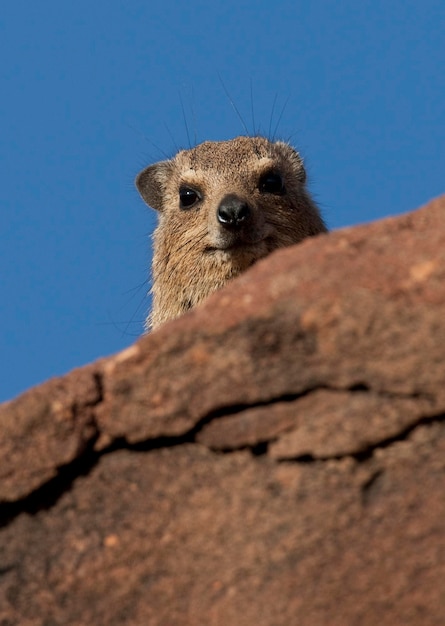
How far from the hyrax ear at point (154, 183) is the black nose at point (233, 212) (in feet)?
7.85

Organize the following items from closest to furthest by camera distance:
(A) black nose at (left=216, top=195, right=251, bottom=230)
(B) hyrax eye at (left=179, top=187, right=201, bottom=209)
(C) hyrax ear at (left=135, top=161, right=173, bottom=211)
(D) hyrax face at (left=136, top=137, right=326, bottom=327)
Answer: (A) black nose at (left=216, top=195, right=251, bottom=230), (D) hyrax face at (left=136, top=137, right=326, bottom=327), (B) hyrax eye at (left=179, top=187, right=201, bottom=209), (C) hyrax ear at (left=135, top=161, right=173, bottom=211)

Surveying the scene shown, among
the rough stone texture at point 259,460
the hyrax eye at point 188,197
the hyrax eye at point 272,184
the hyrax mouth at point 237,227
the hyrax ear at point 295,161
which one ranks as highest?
the hyrax ear at point 295,161

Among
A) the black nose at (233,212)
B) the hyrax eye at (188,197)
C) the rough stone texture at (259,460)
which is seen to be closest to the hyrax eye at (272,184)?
the hyrax eye at (188,197)

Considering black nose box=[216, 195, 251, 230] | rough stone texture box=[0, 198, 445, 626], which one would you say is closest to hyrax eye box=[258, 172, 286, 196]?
black nose box=[216, 195, 251, 230]

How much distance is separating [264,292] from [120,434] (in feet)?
2.37

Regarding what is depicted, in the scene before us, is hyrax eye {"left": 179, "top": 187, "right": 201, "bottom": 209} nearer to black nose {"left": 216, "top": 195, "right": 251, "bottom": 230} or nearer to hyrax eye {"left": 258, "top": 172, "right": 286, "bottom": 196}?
hyrax eye {"left": 258, "top": 172, "right": 286, "bottom": 196}

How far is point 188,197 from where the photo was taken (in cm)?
978

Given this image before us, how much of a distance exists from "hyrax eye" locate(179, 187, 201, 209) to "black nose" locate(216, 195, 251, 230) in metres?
1.02

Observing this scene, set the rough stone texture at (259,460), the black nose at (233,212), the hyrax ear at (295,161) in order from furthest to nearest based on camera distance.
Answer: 1. the hyrax ear at (295,161)
2. the black nose at (233,212)
3. the rough stone texture at (259,460)

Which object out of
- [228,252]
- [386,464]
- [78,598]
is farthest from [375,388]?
[228,252]

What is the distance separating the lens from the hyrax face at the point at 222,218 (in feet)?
29.0

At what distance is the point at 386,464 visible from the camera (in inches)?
142

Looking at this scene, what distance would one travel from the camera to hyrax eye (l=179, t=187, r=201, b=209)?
9719 mm

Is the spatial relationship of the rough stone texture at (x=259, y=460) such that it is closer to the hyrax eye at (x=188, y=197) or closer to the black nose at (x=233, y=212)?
the black nose at (x=233, y=212)
